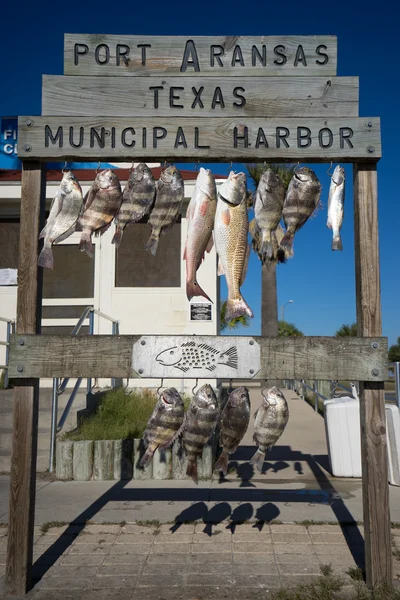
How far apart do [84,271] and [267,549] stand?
780 cm

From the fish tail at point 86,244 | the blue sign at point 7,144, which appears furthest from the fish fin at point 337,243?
the blue sign at point 7,144

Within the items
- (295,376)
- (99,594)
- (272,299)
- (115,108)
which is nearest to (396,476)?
(295,376)

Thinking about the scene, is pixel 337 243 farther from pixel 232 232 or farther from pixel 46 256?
pixel 46 256

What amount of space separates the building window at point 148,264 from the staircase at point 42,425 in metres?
3.29

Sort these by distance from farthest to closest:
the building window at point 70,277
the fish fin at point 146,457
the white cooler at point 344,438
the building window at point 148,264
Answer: the building window at point 70,277
the building window at point 148,264
the white cooler at point 344,438
the fish fin at point 146,457

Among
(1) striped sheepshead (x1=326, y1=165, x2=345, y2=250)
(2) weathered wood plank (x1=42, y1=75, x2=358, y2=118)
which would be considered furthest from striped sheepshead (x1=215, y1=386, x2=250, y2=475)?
(2) weathered wood plank (x1=42, y1=75, x2=358, y2=118)

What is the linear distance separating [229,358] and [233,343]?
104 mm

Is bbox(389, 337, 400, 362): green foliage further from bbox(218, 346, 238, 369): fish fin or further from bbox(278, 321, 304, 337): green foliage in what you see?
bbox(218, 346, 238, 369): fish fin

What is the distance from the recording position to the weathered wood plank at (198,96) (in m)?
3.69

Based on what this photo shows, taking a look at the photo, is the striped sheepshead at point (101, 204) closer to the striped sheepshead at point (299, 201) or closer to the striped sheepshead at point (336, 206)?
the striped sheepshead at point (299, 201)

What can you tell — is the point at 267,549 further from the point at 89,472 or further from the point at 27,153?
the point at 27,153

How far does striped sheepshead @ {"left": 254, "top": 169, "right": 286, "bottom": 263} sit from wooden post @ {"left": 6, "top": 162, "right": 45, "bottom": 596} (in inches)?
62.4

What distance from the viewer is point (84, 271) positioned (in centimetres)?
1081

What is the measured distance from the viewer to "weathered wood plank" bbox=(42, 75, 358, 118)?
3.69 meters
